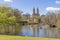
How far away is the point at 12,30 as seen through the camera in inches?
115

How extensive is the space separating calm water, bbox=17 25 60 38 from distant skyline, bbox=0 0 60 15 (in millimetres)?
293

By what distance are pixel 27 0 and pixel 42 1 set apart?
294 mm

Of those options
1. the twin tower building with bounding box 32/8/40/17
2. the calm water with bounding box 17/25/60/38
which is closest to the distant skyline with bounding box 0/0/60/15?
the twin tower building with bounding box 32/8/40/17

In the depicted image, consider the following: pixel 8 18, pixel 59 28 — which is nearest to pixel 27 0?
pixel 8 18

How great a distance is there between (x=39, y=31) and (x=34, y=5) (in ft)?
1.69

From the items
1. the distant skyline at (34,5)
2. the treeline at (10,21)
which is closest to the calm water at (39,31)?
the treeline at (10,21)

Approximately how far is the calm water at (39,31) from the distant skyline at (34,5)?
0.96 feet

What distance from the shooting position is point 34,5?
2889mm

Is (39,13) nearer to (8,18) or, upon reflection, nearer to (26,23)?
(26,23)

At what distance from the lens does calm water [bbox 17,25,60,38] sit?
2838 mm

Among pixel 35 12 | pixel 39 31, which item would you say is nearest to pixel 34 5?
pixel 35 12

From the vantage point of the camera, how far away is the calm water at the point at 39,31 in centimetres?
284

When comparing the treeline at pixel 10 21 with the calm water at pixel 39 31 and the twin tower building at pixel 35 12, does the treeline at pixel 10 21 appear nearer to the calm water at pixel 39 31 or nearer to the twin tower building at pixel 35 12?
the calm water at pixel 39 31

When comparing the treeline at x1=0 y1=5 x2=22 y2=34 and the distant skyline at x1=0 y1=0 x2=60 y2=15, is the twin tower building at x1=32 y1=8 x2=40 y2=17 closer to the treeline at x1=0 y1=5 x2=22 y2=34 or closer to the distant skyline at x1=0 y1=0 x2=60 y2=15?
the distant skyline at x1=0 y1=0 x2=60 y2=15
